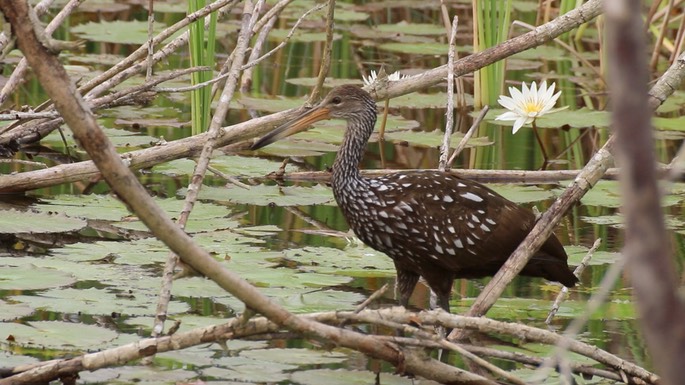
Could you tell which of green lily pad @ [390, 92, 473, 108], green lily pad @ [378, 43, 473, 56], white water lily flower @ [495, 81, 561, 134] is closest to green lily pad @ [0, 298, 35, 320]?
white water lily flower @ [495, 81, 561, 134]

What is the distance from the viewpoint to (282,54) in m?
11.6

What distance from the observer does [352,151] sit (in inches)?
198

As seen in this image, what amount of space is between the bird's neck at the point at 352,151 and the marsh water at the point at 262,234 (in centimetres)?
46

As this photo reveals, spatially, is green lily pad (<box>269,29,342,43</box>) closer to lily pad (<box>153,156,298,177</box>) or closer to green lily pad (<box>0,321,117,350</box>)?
lily pad (<box>153,156,298,177</box>)

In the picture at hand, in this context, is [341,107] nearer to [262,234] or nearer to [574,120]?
[262,234]

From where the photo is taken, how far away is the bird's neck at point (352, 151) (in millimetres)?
4867

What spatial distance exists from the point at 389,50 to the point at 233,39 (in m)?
1.64

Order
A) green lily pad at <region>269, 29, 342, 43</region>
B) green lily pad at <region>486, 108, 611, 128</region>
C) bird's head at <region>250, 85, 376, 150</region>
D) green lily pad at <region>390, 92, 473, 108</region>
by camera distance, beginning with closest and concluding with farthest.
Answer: bird's head at <region>250, 85, 376, 150</region>
green lily pad at <region>486, 108, 611, 128</region>
green lily pad at <region>390, 92, 473, 108</region>
green lily pad at <region>269, 29, 342, 43</region>

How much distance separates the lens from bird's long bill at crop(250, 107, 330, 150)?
5.14 meters

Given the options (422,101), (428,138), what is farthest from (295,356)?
(422,101)

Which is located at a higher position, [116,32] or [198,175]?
[116,32]

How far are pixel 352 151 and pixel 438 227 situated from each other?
2.01 ft

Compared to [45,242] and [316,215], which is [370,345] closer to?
[45,242]

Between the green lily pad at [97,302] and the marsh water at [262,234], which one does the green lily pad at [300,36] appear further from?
the green lily pad at [97,302]
